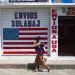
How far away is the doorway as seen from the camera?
66.6 feet

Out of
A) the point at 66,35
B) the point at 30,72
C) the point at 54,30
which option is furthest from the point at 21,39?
the point at 30,72

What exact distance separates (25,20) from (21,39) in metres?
1.04

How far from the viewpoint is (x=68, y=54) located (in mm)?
20594

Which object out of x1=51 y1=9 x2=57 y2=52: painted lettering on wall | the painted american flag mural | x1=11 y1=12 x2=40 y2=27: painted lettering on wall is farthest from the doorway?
x1=11 y1=12 x2=40 y2=27: painted lettering on wall

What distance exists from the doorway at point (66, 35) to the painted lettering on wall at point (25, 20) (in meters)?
1.28

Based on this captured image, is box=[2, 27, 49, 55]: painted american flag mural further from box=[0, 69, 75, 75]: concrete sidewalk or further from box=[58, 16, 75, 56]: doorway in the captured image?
box=[0, 69, 75, 75]: concrete sidewalk

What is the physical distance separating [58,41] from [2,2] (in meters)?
3.63

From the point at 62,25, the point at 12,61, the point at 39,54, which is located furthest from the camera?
the point at 62,25

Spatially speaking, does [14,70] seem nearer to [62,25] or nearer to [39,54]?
[39,54]

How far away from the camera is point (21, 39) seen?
66.5 ft

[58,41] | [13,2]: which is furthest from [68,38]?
[13,2]

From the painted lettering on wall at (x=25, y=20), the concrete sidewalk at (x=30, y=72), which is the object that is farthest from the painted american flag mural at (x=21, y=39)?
the concrete sidewalk at (x=30, y=72)

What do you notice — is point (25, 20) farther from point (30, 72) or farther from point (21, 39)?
point (30, 72)

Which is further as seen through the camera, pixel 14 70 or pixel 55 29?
pixel 55 29
